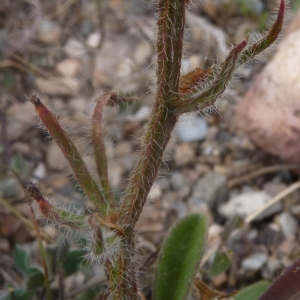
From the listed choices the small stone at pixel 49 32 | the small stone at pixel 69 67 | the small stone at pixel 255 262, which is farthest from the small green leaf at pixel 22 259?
the small stone at pixel 49 32

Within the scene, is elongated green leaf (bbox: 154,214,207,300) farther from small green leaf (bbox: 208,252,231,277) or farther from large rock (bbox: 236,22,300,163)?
large rock (bbox: 236,22,300,163)

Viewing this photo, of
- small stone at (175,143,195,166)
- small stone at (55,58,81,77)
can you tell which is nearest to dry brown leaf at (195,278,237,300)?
small stone at (175,143,195,166)

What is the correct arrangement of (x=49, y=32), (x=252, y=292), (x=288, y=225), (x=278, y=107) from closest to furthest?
(x=252, y=292) < (x=288, y=225) < (x=278, y=107) < (x=49, y=32)

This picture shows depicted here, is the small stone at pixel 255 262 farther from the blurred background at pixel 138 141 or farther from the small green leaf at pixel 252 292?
the small green leaf at pixel 252 292

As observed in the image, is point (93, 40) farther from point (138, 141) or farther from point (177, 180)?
point (138, 141)

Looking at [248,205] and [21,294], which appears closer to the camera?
[21,294]

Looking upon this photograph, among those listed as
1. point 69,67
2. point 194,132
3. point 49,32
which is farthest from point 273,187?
point 49,32
